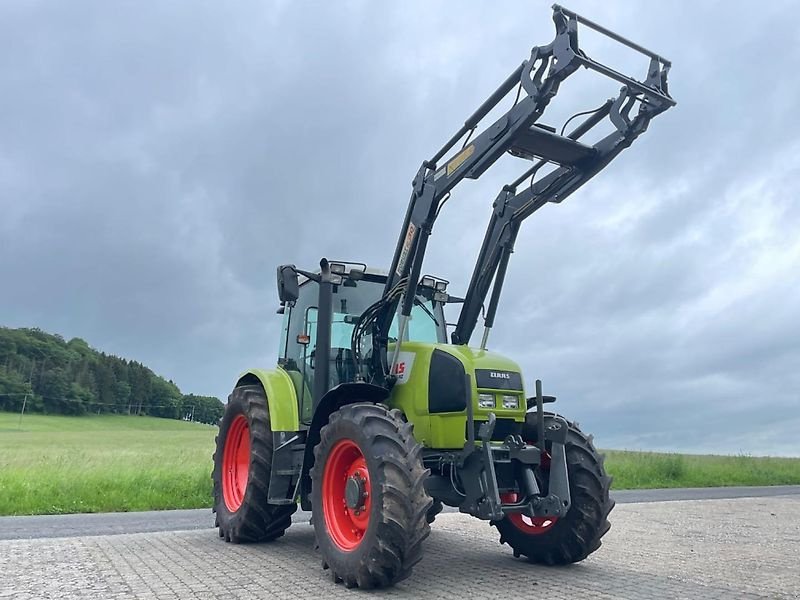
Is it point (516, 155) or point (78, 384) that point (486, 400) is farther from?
point (78, 384)

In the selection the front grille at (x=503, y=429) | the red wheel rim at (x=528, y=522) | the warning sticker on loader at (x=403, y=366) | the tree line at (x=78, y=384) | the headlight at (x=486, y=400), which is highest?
the tree line at (x=78, y=384)

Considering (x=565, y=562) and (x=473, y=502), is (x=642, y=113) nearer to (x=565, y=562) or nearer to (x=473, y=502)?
(x=473, y=502)

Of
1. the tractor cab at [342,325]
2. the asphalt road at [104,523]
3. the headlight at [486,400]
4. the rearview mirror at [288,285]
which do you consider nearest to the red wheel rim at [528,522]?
the headlight at [486,400]

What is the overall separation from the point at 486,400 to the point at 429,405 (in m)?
0.52

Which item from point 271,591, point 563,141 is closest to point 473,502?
point 271,591

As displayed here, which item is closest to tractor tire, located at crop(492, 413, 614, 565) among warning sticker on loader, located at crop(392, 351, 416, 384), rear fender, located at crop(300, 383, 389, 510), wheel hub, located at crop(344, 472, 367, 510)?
warning sticker on loader, located at crop(392, 351, 416, 384)

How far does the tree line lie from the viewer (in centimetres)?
8162

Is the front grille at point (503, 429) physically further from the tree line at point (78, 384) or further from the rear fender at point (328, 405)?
the tree line at point (78, 384)

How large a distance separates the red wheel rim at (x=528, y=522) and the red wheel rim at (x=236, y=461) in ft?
11.0

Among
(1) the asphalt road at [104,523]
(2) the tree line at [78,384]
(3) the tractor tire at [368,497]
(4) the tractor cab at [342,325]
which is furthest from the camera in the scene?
(2) the tree line at [78,384]

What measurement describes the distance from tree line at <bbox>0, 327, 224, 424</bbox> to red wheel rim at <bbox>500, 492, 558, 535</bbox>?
74813 millimetres

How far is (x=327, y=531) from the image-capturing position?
20.9ft

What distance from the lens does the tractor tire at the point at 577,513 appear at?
6656mm

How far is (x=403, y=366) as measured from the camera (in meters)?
7.04
